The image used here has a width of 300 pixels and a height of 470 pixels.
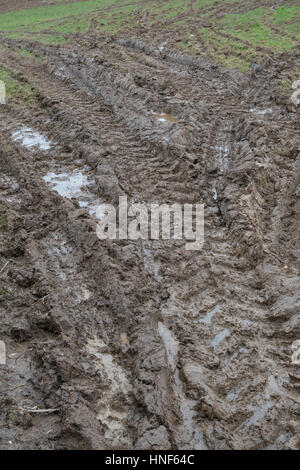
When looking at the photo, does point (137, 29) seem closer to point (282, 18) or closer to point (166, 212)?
point (282, 18)

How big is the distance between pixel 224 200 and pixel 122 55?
Result: 462 inches

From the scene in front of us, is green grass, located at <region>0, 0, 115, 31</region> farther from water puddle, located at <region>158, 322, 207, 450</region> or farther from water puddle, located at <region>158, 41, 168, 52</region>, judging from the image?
water puddle, located at <region>158, 322, 207, 450</region>

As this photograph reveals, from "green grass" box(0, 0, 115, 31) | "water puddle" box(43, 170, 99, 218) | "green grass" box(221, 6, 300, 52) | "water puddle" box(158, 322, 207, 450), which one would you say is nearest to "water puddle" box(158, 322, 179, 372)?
"water puddle" box(158, 322, 207, 450)

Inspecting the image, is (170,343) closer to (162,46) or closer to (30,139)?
(30,139)

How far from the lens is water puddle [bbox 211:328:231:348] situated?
218 inches

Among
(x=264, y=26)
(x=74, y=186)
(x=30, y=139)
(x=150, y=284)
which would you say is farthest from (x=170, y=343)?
(x=264, y=26)

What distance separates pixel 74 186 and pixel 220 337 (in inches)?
197

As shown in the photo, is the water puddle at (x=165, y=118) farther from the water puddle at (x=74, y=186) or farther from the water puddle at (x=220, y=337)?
the water puddle at (x=220, y=337)

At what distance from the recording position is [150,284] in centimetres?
642

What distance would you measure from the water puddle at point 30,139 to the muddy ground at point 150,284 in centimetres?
7

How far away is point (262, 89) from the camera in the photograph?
1352 cm

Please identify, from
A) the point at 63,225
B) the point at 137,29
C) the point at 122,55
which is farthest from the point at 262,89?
the point at 137,29

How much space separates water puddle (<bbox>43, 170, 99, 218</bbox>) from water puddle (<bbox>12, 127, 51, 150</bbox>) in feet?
5.60
